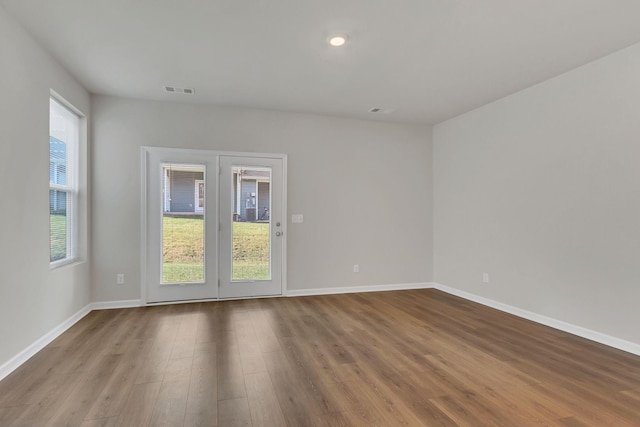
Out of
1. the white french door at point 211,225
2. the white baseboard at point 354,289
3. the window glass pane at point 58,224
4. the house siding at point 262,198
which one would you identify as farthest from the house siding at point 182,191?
the white baseboard at point 354,289

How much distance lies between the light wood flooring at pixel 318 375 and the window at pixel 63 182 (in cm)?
91

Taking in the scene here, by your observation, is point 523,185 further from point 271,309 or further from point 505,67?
point 271,309

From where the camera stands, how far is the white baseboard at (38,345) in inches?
98.1

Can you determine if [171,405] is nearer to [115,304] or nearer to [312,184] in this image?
[115,304]

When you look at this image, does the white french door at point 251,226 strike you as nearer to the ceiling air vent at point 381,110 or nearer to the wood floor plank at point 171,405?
the ceiling air vent at point 381,110

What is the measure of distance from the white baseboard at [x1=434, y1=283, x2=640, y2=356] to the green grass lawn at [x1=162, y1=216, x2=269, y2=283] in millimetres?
3195

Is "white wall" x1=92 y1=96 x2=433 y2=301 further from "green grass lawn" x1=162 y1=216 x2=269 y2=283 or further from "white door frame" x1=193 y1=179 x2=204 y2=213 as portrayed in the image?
"white door frame" x1=193 y1=179 x2=204 y2=213

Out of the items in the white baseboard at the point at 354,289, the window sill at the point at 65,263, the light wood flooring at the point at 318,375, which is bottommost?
the light wood flooring at the point at 318,375

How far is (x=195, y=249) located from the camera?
4.54 m

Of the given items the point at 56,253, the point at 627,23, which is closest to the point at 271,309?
the point at 56,253

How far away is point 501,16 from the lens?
249 cm

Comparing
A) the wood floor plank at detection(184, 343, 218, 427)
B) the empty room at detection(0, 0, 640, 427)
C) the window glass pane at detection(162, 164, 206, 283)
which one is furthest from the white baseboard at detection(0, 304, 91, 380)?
the wood floor plank at detection(184, 343, 218, 427)

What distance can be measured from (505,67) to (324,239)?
10.4 feet

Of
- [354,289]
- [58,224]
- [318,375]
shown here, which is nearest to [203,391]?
[318,375]
